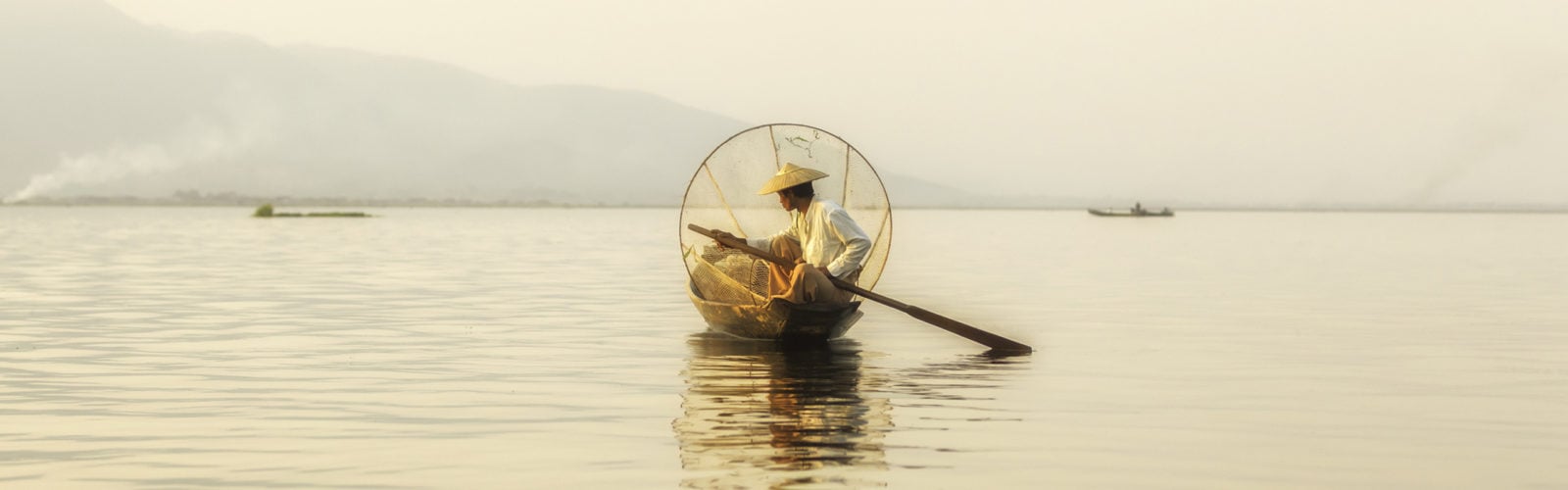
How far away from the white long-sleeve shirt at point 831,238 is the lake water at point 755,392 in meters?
0.99

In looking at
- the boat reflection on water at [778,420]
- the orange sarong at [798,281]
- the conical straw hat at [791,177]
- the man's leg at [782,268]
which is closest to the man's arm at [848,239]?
the orange sarong at [798,281]

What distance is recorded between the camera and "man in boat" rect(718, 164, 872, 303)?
669 inches

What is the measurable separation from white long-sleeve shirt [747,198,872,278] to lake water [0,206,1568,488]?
989mm

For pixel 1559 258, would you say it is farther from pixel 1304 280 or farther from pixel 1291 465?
pixel 1291 465

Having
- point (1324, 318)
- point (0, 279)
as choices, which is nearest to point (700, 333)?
point (1324, 318)

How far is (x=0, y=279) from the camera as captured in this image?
1244 inches

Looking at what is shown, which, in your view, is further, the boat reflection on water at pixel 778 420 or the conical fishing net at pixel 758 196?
the conical fishing net at pixel 758 196

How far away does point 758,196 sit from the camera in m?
19.3

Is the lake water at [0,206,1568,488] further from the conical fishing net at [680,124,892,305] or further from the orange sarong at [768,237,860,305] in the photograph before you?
the conical fishing net at [680,124,892,305]

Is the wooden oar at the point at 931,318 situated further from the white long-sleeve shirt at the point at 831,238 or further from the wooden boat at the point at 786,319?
the wooden boat at the point at 786,319

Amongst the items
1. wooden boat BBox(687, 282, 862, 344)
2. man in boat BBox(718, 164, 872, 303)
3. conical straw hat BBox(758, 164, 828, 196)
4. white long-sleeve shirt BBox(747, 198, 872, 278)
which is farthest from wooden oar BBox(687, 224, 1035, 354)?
conical straw hat BBox(758, 164, 828, 196)

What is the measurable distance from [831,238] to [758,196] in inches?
92.1

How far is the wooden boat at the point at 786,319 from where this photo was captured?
17375mm

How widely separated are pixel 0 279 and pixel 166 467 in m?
24.3
